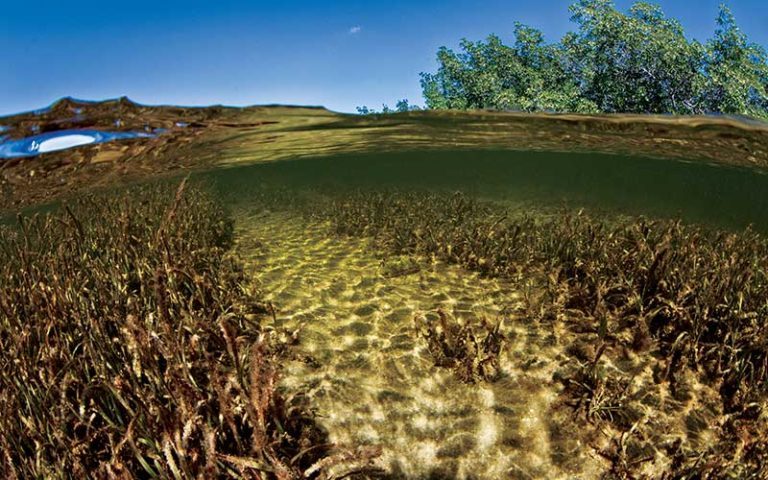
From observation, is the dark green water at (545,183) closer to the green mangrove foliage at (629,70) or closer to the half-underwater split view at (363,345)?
the green mangrove foliage at (629,70)

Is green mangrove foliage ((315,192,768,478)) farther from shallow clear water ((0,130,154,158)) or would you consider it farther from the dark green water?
the dark green water

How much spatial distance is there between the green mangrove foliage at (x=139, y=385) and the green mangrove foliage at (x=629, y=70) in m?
17.6

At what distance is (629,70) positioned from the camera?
21.5 meters

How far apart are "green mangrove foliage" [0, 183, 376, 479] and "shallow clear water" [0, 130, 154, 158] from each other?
28.6 feet

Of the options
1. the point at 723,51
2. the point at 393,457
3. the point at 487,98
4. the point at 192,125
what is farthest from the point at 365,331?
the point at 723,51

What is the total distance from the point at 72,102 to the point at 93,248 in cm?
685

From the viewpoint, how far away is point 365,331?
636cm

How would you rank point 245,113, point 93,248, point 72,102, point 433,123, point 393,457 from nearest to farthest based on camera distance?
point 393,457
point 93,248
point 72,102
point 245,113
point 433,123

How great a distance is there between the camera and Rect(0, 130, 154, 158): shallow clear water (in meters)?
13.6

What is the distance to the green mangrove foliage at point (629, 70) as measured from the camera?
1964 cm

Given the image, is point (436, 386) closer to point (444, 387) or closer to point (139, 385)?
point (444, 387)

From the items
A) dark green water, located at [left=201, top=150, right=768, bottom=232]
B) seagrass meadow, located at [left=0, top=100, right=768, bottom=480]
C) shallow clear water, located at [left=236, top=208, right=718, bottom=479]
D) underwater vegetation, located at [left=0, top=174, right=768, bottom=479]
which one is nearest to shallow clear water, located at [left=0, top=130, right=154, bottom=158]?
seagrass meadow, located at [left=0, top=100, right=768, bottom=480]

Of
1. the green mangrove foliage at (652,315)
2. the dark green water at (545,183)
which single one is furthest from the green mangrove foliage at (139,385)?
the dark green water at (545,183)

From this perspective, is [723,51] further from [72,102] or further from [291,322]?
[72,102]
